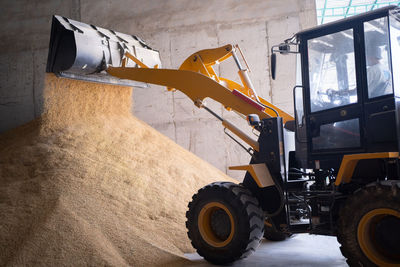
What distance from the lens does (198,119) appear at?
10.1 m

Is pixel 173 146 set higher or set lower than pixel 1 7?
lower

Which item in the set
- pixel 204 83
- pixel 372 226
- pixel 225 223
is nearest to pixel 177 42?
pixel 204 83

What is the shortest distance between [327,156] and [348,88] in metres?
0.72

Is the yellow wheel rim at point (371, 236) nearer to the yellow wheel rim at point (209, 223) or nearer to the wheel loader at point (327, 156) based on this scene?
the wheel loader at point (327, 156)

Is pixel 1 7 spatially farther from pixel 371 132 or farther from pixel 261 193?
pixel 371 132

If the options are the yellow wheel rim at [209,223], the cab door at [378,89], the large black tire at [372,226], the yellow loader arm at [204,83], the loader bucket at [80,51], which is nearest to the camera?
the large black tire at [372,226]

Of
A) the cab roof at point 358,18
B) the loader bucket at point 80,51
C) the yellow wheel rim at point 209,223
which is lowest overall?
the yellow wheel rim at point 209,223

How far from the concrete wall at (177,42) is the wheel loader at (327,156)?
14.7ft

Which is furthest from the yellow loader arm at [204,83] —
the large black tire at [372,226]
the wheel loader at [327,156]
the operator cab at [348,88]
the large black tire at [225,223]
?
the large black tire at [372,226]

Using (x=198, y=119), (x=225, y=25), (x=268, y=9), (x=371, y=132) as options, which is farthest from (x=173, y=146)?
(x=371, y=132)

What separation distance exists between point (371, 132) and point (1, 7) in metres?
10.7

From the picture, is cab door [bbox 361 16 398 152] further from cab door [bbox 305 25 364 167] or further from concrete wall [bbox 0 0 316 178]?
concrete wall [bbox 0 0 316 178]

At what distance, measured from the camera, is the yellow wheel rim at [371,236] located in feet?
12.2

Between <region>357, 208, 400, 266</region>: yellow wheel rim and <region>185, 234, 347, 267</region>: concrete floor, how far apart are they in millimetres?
839
